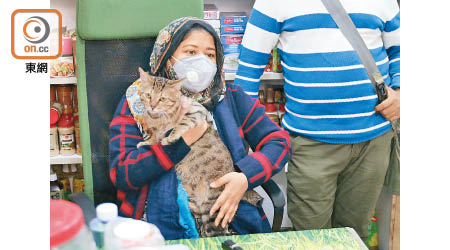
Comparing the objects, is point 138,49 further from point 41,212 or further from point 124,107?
point 41,212

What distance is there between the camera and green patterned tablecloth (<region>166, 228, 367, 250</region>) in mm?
1221

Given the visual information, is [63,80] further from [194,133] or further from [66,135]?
[194,133]

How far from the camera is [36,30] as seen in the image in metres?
0.88

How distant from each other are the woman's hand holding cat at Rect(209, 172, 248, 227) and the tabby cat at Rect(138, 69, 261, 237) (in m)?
0.01

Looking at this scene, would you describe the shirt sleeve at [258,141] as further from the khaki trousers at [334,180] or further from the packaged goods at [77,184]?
the packaged goods at [77,184]

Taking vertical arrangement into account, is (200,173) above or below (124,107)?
below

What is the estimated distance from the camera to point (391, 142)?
1.70 m

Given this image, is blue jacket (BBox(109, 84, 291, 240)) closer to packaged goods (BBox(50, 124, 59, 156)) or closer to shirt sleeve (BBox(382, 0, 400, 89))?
packaged goods (BBox(50, 124, 59, 156))

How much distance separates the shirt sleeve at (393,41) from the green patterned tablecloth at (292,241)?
0.66m

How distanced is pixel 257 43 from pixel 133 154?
23.6 inches

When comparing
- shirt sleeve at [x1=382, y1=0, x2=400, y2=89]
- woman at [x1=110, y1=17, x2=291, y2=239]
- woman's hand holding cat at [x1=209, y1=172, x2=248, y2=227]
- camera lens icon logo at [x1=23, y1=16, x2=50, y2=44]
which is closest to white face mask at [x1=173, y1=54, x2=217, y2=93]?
woman at [x1=110, y1=17, x2=291, y2=239]

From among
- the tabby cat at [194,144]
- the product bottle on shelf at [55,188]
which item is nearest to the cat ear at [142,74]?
the tabby cat at [194,144]
